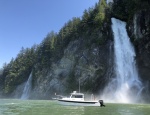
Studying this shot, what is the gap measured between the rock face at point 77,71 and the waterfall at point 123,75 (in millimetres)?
3193

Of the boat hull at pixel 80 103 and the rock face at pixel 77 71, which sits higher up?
the rock face at pixel 77 71

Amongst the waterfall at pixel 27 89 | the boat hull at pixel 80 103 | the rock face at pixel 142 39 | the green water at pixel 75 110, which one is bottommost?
the green water at pixel 75 110

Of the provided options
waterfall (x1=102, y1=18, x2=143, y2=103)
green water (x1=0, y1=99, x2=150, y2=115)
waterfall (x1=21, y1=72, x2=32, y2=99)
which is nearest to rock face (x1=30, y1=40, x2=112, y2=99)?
waterfall (x1=102, y1=18, x2=143, y2=103)

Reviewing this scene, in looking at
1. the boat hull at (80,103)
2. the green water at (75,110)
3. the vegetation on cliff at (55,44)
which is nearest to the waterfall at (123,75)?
the vegetation on cliff at (55,44)

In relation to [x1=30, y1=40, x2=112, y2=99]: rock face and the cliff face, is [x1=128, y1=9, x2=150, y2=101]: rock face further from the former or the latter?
[x1=30, y1=40, x2=112, y2=99]: rock face

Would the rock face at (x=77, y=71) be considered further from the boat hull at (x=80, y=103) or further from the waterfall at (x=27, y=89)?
the boat hull at (x=80, y=103)

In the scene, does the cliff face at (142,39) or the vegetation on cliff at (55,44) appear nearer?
the cliff face at (142,39)

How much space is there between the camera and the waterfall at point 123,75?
5931 cm

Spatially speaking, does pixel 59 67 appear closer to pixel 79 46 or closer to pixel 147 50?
pixel 79 46

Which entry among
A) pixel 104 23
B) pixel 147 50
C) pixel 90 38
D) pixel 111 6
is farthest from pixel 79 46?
pixel 147 50

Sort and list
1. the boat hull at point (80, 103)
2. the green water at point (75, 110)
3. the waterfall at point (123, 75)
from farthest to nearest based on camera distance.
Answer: the waterfall at point (123, 75), the boat hull at point (80, 103), the green water at point (75, 110)

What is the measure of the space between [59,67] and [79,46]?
32.0ft

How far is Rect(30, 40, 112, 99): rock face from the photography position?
69688 mm

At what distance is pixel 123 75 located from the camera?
→ 2504 inches
